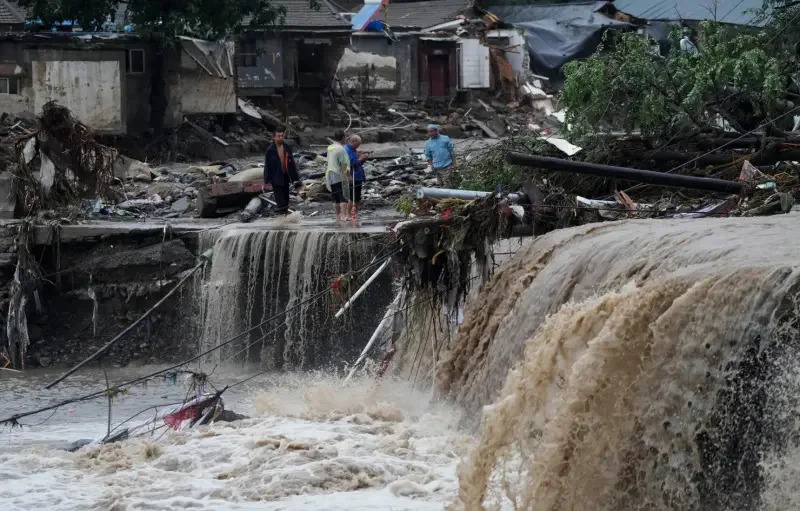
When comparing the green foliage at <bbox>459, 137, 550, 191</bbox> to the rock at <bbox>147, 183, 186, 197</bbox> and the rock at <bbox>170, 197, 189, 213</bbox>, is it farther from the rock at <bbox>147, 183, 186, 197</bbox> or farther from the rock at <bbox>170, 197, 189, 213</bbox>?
the rock at <bbox>147, 183, 186, 197</bbox>

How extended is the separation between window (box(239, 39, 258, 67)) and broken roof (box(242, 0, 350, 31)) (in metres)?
0.82

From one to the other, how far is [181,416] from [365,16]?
2563 cm

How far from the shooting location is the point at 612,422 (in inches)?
284

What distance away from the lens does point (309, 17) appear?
32.9 m

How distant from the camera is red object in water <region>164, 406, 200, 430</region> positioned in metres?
11.3

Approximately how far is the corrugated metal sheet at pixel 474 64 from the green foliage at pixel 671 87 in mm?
20986

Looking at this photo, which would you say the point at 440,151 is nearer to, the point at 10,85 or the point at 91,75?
the point at 91,75

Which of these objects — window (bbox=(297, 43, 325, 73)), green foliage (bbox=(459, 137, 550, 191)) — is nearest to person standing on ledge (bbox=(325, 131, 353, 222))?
green foliage (bbox=(459, 137, 550, 191))

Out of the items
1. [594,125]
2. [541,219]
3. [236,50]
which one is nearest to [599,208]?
[541,219]

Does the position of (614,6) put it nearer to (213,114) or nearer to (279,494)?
(213,114)

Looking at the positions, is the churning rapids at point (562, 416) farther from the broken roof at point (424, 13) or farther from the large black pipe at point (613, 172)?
the broken roof at point (424, 13)

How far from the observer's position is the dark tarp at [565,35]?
3834 cm

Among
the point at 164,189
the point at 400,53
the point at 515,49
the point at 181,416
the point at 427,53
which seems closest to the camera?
the point at 181,416

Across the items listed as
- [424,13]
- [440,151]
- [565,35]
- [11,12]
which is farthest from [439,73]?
[440,151]
